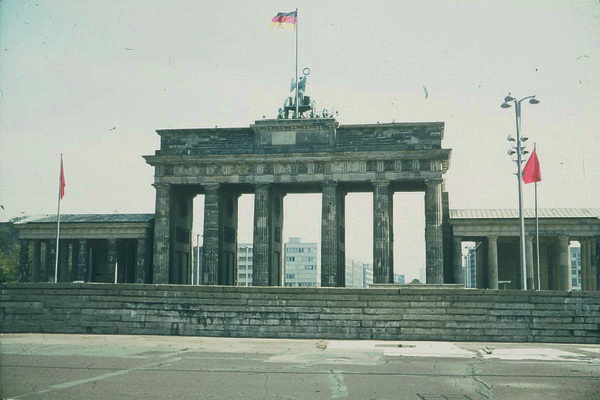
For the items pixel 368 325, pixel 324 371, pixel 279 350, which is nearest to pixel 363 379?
pixel 324 371

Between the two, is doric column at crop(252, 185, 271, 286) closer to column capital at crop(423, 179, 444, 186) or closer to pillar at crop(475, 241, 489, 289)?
column capital at crop(423, 179, 444, 186)

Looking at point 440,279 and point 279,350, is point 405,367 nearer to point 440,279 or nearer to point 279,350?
point 279,350

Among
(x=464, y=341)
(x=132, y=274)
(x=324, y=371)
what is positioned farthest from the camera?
(x=132, y=274)

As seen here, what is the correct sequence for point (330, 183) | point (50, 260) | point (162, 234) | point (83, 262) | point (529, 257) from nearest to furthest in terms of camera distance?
point (529, 257) → point (330, 183) → point (162, 234) → point (83, 262) → point (50, 260)

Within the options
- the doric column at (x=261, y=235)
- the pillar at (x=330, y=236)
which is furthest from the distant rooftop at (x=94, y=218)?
the pillar at (x=330, y=236)

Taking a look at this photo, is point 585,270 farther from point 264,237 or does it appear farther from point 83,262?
point 83,262

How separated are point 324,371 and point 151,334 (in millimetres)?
13822

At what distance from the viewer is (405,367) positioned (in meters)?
19.3

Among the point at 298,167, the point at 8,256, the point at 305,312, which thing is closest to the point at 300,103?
the point at 298,167

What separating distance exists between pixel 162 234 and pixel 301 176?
14016 millimetres

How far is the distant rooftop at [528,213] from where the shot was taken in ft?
200

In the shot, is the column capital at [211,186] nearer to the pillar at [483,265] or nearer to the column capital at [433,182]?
the column capital at [433,182]

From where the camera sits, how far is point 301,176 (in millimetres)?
61656

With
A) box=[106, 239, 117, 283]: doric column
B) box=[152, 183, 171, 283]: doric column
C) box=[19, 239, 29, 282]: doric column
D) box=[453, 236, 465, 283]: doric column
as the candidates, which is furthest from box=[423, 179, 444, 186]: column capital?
box=[19, 239, 29, 282]: doric column
